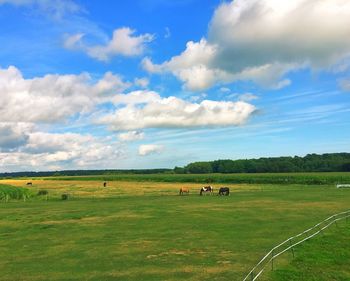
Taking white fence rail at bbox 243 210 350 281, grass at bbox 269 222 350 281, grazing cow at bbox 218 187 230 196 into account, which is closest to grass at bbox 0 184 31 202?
grazing cow at bbox 218 187 230 196

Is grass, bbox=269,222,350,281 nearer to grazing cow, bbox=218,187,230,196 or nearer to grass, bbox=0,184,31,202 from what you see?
grazing cow, bbox=218,187,230,196

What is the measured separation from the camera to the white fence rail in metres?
17.7

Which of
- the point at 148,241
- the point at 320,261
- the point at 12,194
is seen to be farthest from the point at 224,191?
the point at 320,261

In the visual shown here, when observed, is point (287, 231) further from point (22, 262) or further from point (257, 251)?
point (22, 262)

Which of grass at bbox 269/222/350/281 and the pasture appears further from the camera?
the pasture

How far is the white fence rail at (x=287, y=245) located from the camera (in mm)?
17703

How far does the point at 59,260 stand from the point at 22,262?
1829 mm

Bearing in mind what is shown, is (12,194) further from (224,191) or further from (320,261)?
(320,261)

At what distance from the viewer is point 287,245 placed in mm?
23438

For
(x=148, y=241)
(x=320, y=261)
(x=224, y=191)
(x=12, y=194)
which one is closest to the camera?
(x=320, y=261)

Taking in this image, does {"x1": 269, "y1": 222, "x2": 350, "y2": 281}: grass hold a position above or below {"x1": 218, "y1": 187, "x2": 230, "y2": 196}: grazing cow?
below

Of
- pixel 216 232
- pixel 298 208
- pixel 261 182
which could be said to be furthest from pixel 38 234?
pixel 261 182

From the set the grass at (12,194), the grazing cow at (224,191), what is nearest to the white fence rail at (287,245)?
the grazing cow at (224,191)

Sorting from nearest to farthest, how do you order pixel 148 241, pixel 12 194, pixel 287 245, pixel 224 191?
pixel 287 245 → pixel 148 241 → pixel 224 191 → pixel 12 194
